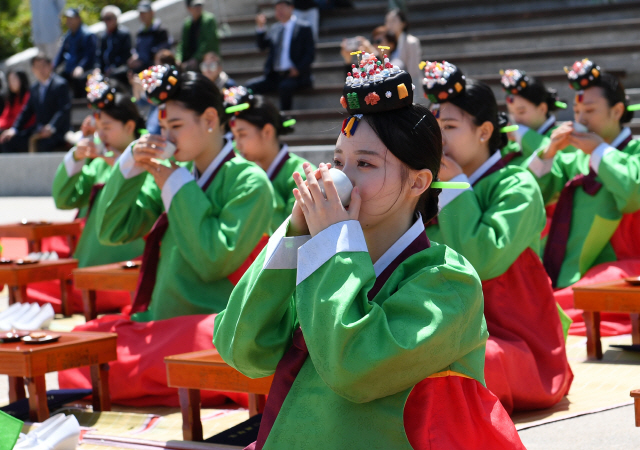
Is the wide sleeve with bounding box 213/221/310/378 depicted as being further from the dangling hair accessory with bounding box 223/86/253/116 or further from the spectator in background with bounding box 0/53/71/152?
the spectator in background with bounding box 0/53/71/152

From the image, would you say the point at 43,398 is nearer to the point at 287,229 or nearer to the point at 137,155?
the point at 137,155

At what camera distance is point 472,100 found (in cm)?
361

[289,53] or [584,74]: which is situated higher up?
[584,74]

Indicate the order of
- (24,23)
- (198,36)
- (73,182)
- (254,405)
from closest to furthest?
(254,405)
(73,182)
(198,36)
(24,23)

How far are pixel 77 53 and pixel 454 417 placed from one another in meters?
12.0

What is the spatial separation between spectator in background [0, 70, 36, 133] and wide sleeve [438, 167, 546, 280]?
975 cm

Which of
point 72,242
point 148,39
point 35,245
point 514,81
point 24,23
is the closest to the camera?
point 514,81

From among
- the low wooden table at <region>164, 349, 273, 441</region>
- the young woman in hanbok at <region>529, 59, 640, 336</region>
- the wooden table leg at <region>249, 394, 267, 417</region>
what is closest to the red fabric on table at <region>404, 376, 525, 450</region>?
the low wooden table at <region>164, 349, 273, 441</region>

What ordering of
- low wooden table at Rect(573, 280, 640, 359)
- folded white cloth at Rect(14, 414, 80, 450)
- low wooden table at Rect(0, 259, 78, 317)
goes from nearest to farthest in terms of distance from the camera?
folded white cloth at Rect(14, 414, 80, 450) → low wooden table at Rect(573, 280, 640, 359) → low wooden table at Rect(0, 259, 78, 317)

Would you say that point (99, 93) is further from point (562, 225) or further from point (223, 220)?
point (562, 225)

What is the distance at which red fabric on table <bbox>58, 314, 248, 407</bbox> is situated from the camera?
3.74m

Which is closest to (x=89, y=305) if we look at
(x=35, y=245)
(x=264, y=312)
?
(x=35, y=245)

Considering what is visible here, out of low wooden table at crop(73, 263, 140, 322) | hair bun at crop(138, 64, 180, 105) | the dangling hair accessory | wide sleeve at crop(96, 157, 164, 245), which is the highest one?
hair bun at crop(138, 64, 180, 105)

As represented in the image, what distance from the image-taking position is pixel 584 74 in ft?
17.2
